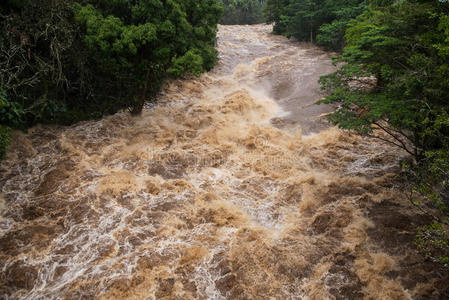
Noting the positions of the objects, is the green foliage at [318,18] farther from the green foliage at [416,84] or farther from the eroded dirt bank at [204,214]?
the green foliage at [416,84]

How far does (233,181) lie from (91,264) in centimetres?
411

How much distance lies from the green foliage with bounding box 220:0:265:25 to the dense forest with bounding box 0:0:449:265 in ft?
104

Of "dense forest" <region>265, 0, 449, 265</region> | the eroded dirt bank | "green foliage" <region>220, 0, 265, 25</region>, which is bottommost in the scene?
the eroded dirt bank

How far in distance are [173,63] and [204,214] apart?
528cm

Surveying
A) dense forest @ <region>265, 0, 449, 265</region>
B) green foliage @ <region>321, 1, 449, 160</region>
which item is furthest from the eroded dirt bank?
green foliage @ <region>321, 1, 449, 160</region>

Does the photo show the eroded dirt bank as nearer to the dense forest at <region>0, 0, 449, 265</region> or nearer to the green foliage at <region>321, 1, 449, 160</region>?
the dense forest at <region>0, 0, 449, 265</region>

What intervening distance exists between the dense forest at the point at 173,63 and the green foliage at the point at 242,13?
31767 millimetres

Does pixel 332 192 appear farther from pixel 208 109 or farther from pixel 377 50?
pixel 208 109

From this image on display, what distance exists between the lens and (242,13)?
4006 centimetres

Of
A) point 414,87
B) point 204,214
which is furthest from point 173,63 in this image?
point 414,87

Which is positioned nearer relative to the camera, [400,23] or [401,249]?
[401,249]

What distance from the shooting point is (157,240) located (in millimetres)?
5965

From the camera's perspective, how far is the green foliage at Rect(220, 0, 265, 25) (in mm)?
38922

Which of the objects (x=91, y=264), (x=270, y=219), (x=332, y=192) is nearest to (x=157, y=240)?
(x=91, y=264)
